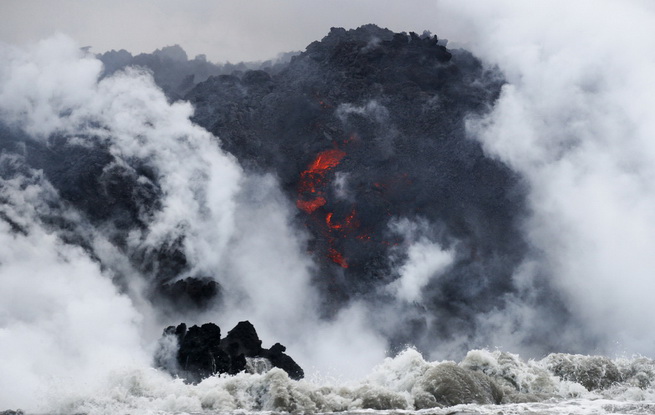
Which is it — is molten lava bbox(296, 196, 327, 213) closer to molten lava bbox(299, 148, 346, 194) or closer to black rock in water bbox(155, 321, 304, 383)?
molten lava bbox(299, 148, 346, 194)

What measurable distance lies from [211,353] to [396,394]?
21.0 meters

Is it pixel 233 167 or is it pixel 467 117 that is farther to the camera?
pixel 467 117

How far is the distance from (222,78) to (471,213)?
47.9 m

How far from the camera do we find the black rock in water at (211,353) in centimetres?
5653

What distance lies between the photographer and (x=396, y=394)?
41.6 metres

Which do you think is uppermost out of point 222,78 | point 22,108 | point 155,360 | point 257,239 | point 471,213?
point 222,78

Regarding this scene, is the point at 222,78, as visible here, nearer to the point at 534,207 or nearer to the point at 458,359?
the point at 534,207

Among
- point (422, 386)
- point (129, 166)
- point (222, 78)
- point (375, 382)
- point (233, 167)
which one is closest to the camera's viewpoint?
point (422, 386)

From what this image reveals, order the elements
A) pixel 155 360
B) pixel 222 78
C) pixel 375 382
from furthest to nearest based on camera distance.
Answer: pixel 222 78 → pixel 155 360 → pixel 375 382

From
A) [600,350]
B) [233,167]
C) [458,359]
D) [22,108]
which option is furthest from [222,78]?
[600,350]

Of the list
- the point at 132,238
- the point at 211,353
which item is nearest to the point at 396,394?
the point at 211,353

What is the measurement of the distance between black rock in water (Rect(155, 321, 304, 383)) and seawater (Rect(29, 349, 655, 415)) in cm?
1069

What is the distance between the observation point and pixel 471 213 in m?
96.9

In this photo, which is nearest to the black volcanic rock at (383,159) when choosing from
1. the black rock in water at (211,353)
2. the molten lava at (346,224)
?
the molten lava at (346,224)
